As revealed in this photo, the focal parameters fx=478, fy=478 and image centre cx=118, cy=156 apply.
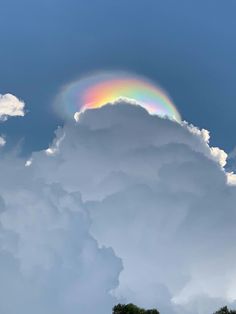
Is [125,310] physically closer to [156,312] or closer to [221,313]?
[156,312]

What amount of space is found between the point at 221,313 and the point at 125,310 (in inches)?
1128

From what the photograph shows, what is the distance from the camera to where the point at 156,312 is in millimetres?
131250

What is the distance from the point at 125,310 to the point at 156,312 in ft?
29.7

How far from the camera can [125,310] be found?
12862 centimetres

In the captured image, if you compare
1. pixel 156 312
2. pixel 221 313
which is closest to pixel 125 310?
pixel 156 312

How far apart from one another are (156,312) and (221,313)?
19.6m

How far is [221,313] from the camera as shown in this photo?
136125 millimetres
